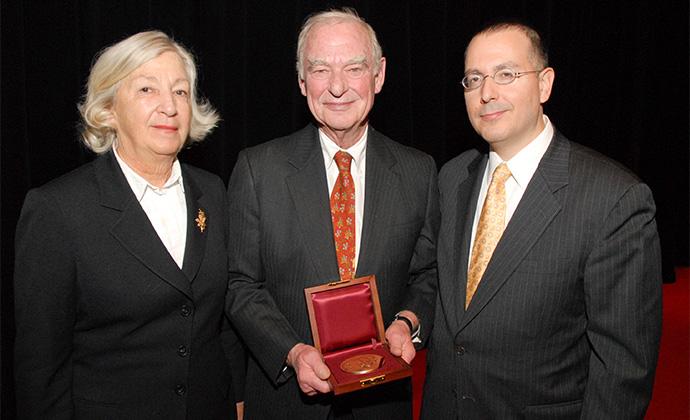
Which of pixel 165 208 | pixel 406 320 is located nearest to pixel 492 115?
pixel 406 320

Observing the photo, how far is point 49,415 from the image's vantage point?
5.85 ft

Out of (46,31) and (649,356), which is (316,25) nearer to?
(649,356)

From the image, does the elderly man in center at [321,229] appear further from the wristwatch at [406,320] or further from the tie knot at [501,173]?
the tie knot at [501,173]

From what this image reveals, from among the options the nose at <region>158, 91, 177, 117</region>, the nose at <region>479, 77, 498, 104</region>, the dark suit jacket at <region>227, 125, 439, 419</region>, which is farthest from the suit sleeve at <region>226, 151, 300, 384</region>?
the nose at <region>479, 77, 498, 104</region>

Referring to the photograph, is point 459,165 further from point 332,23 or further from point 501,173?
point 332,23

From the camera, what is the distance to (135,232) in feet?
6.00

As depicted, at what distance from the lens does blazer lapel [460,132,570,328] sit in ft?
5.90

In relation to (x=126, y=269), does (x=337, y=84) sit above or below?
above

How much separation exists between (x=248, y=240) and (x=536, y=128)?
114 cm

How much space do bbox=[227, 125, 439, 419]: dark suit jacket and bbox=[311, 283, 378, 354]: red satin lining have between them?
0.13 meters

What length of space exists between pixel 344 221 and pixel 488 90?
2.32ft

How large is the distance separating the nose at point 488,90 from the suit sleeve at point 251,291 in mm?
915

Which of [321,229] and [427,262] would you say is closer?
[321,229]

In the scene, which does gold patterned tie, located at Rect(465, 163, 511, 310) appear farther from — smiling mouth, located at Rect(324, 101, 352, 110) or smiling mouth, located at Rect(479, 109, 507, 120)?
smiling mouth, located at Rect(324, 101, 352, 110)
